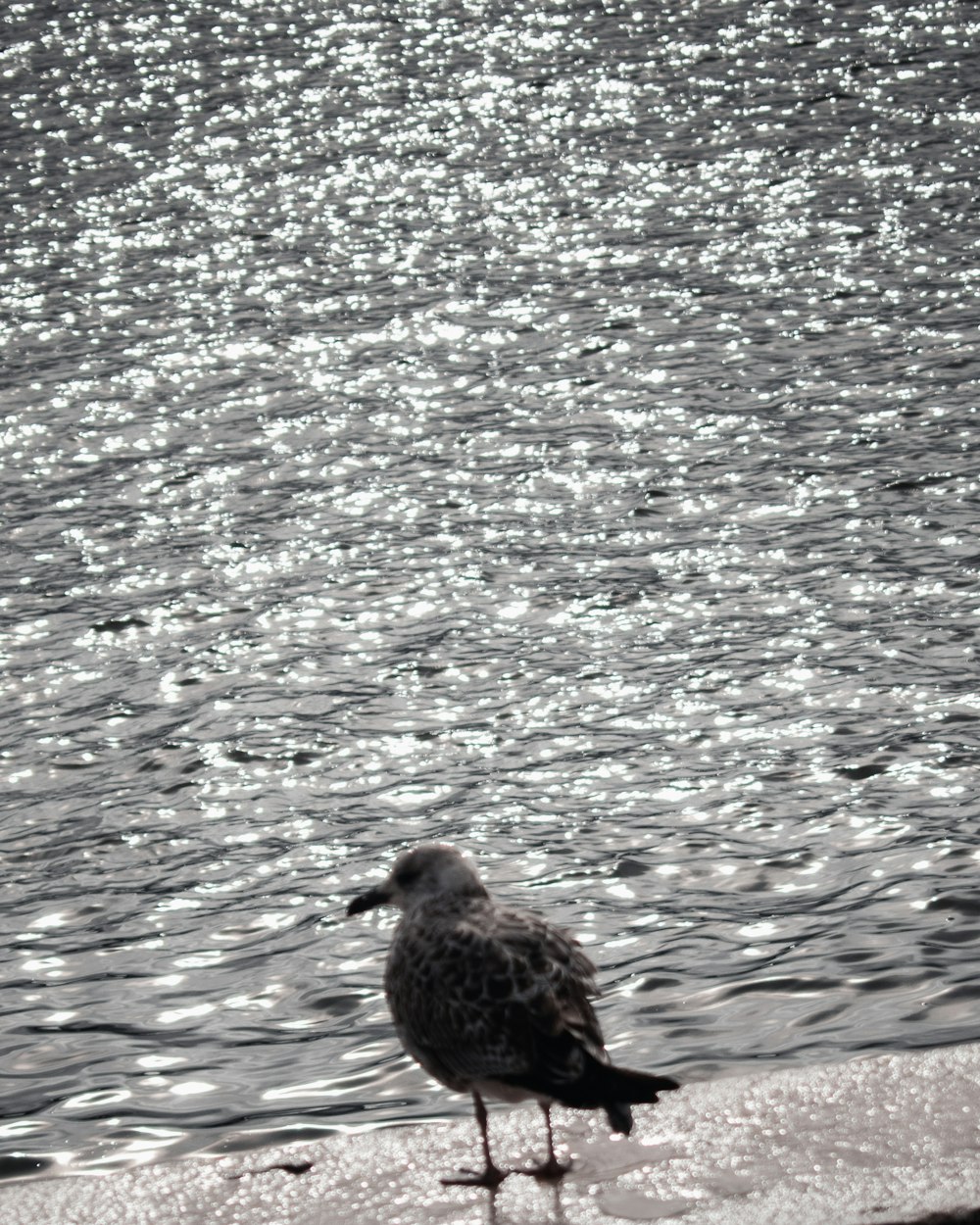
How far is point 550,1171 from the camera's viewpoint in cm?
589

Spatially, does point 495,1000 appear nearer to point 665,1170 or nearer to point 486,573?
point 665,1170

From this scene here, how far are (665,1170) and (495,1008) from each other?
77 centimetres

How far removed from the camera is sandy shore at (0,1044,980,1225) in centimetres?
558

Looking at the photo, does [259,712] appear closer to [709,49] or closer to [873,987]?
[873,987]

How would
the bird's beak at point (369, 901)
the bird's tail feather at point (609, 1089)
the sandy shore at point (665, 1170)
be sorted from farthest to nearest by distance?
the bird's beak at point (369, 901), the sandy shore at point (665, 1170), the bird's tail feather at point (609, 1089)

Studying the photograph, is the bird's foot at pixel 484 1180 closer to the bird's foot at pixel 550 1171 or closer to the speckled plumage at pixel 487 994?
the bird's foot at pixel 550 1171

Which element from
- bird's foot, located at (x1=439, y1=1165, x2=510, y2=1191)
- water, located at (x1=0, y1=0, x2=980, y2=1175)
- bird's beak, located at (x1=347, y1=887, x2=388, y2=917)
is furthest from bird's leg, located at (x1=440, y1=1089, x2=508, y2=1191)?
water, located at (x1=0, y1=0, x2=980, y2=1175)

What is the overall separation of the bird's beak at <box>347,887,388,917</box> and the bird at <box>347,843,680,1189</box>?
0.18m

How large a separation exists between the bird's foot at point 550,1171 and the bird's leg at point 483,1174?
0.30 ft

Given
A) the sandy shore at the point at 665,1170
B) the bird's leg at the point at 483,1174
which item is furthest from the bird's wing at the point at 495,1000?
the sandy shore at the point at 665,1170

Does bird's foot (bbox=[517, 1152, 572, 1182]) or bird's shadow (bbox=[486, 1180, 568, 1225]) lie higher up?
bird's shadow (bbox=[486, 1180, 568, 1225])

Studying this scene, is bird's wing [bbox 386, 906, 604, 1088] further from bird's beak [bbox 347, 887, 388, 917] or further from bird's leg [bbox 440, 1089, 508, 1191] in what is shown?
bird's beak [bbox 347, 887, 388, 917]

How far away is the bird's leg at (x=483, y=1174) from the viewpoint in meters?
5.85

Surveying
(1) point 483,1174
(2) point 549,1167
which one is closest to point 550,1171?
(2) point 549,1167
